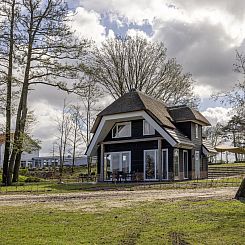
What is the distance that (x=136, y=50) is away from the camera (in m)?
41.1

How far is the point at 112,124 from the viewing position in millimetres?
30688

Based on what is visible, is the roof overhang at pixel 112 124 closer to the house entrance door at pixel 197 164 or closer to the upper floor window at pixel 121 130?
the upper floor window at pixel 121 130

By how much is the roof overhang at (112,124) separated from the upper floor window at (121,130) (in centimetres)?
40

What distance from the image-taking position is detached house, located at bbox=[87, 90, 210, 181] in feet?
91.4

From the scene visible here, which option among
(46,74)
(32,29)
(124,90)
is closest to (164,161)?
(46,74)

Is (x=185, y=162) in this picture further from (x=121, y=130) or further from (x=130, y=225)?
(x=130, y=225)

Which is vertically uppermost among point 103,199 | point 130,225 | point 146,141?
point 146,141

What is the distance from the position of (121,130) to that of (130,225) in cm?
2239

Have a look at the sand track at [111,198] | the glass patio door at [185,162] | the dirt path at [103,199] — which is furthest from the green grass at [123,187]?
the glass patio door at [185,162]

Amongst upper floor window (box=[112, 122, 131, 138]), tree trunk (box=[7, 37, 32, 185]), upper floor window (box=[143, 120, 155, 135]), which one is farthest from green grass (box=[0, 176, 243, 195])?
upper floor window (box=[112, 122, 131, 138])

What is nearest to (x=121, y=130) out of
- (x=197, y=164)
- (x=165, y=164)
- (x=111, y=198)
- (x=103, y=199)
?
(x=165, y=164)

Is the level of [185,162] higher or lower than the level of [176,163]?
higher

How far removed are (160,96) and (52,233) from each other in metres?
34.4

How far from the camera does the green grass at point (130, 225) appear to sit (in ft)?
22.6
